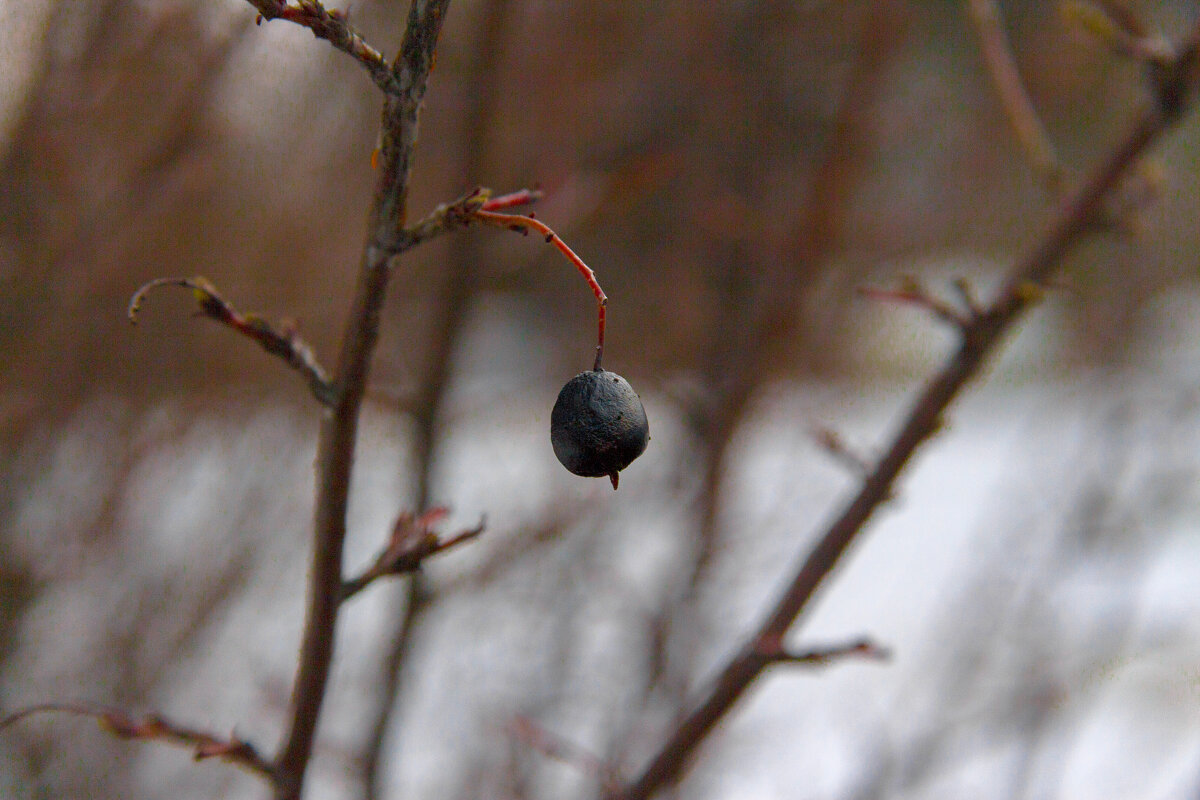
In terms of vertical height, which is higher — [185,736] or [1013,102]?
[1013,102]

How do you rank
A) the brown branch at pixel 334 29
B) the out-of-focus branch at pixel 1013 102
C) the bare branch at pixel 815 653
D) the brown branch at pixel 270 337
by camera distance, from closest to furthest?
the brown branch at pixel 334 29, the brown branch at pixel 270 337, the bare branch at pixel 815 653, the out-of-focus branch at pixel 1013 102

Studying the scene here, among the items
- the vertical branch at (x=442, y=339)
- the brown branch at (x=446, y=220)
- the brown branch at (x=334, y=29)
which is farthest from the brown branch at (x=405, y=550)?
the vertical branch at (x=442, y=339)

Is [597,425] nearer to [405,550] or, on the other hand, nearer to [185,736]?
[405,550]

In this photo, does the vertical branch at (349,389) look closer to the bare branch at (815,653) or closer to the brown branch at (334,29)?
the brown branch at (334,29)

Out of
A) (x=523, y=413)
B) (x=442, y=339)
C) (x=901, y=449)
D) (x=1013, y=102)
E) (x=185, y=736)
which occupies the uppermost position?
(x=523, y=413)

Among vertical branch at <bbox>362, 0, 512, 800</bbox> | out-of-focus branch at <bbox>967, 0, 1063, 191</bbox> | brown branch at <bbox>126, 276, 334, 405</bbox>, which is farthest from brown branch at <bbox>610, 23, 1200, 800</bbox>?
vertical branch at <bbox>362, 0, 512, 800</bbox>

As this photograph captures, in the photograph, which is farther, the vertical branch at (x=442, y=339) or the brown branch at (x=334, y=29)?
the vertical branch at (x=442, y=339)

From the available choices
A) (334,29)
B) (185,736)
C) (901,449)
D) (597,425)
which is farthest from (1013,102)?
(185,736)
